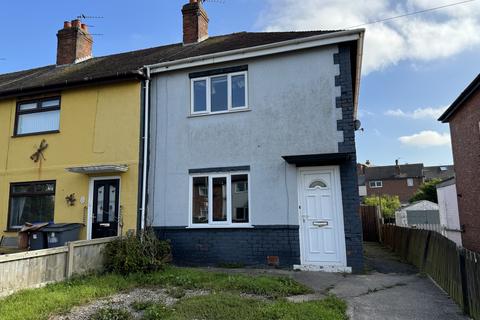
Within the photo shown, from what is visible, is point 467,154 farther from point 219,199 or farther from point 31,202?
point 31,202

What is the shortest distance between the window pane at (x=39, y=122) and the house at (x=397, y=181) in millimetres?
52441

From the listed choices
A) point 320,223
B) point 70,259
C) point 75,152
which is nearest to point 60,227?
point 75,152

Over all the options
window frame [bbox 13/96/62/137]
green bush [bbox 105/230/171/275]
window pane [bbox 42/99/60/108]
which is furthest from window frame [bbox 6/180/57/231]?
green bush [bbox 105/230/171/275]

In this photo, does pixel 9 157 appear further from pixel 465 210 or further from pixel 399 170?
pixel 399 170

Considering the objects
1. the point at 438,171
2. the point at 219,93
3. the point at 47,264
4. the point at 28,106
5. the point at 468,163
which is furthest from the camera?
the point at 438,171

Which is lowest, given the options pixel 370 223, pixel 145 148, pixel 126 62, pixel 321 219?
pixel 370 223

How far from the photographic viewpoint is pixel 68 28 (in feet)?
Result: 48.4

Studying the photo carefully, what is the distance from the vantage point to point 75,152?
1103 centimetres

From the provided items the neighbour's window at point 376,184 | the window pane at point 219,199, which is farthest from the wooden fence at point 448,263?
the neighbour's window at point 376,184

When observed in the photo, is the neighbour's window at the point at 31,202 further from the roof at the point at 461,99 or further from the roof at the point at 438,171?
the roof at the point at 438,171

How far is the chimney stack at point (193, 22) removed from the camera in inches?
532

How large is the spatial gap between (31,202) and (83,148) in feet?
8.20

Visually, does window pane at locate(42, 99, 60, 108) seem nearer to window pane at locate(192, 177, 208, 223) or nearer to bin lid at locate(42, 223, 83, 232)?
bin lid at locate(42, 223, 83, 232)

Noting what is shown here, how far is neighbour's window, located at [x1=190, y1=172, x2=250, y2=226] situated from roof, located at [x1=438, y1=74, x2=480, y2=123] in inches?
340
